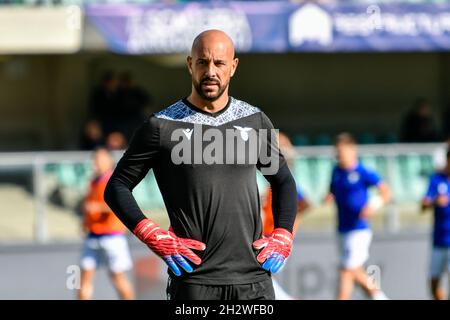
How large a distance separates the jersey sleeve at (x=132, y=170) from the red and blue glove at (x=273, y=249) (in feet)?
1.92

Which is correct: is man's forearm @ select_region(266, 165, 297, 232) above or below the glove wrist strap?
above

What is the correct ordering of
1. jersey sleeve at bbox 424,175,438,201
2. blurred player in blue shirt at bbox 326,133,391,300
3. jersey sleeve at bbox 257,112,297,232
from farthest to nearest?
blurred player in blue shirt at bbox 326,133,391,300, jersey sleeve at bbox 424,175,438,201, jersey sleeve at bbox 257,112,297,232

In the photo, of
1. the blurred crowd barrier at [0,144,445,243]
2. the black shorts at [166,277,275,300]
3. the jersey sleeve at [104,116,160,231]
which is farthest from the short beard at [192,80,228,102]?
the blurred crowd barrier at [0,144,445,243]

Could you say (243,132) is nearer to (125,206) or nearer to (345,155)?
(125,206)

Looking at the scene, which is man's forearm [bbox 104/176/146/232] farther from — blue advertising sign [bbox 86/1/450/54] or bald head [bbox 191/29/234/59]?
blue advertising sign [bbox 86/1/450/54]

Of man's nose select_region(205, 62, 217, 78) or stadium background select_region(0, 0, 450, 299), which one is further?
stadium background select_region(0, 0, 450, 299)

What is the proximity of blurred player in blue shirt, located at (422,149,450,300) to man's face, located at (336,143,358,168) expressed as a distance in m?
0.88

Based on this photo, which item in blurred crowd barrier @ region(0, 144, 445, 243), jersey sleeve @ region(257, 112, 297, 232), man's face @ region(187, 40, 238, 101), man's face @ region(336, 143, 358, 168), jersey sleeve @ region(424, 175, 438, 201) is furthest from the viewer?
blurred crowd barrier @ region(0, 144, 445, 243)

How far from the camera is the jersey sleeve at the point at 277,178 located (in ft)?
17.1

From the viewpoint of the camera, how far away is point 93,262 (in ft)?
38.1

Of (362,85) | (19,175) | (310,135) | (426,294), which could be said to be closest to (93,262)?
(19,175)

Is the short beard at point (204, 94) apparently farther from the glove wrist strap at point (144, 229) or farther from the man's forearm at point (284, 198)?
the glove wrist strap at point (144, 229)

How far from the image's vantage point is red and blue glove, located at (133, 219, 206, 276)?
5.02m

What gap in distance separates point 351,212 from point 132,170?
6.68 meters
